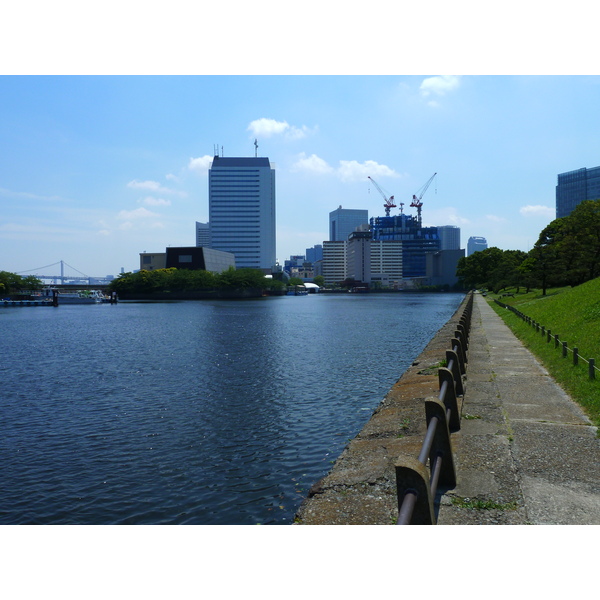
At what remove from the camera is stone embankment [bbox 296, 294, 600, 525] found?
671 cm

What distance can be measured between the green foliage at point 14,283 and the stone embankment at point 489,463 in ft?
520

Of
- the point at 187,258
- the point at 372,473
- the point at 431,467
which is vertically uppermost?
the point at 187,258

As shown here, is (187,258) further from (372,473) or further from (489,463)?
(489,463)

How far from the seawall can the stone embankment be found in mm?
16

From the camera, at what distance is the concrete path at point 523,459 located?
6.59 m

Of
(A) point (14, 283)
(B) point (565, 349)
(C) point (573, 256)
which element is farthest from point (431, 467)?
(A) point (14, 283)

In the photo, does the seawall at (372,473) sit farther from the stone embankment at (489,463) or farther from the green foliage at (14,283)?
the green foliage at (14,283)

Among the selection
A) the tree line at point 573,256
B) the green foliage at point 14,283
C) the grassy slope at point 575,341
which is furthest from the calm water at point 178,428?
the green foliage at point 14,283

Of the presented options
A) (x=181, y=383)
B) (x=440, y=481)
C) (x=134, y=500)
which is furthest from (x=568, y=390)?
(x=181, y=383)

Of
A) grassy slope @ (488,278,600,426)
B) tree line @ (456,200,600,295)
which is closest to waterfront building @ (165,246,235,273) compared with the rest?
tree line @ (456,200,600,295)

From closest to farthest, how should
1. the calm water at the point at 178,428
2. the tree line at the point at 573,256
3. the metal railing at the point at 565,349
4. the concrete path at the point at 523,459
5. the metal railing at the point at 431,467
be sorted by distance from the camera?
the metal railing at the point at 431,467
the concrete path at the point at 523,459
the calm water at the point at 178,428
the metal railing at the point at 565,349
the tree line at the point at 573,256

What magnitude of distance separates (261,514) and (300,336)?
3550 centimetres

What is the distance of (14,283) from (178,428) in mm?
158547

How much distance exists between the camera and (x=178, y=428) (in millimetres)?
16469
